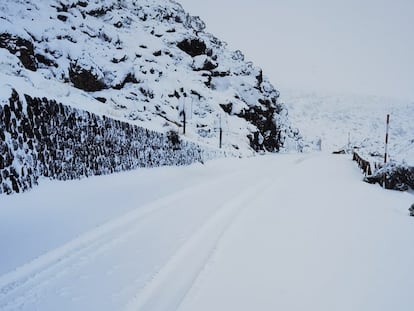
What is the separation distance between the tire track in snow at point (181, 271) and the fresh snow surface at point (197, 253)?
18 millimetres

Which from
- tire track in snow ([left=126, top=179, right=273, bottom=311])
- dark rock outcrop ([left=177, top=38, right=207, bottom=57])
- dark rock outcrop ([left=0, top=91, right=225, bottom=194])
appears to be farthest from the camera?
dark rock outcrop ([left=177, top=38, right=207, bottom=57])

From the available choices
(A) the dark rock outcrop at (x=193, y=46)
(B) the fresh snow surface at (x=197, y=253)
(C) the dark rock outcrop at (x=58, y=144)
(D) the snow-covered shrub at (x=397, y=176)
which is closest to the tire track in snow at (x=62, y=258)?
(B) the fresh snow surface at (x=197, y=253)

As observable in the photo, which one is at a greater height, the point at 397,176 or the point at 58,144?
the point at 58,144

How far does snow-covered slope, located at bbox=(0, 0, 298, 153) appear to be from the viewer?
1094 inches

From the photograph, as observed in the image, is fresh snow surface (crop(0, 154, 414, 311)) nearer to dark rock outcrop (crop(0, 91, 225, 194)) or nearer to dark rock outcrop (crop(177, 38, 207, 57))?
dark rock outcrop (crop(0, 91, 225, 194))

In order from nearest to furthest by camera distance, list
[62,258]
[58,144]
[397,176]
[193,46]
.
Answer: [62,258] → [58,144] → [397,176] → [193,46]

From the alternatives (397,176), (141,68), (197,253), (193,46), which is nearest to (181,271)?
(197,253)

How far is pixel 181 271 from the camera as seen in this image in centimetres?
423

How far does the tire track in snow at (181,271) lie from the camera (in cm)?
339

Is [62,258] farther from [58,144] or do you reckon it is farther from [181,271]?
[58,144]

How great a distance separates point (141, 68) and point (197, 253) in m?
39.6

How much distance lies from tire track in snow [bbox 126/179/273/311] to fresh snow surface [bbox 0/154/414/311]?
0.06 ft

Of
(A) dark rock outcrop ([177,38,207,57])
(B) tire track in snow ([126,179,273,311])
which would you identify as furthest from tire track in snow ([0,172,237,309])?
(A) dark rock outcrop ([177,38,207,57])

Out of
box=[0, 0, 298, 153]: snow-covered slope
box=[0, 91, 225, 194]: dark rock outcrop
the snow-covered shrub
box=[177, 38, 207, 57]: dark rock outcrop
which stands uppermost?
box=[177, 38, 207, 57]: dark rock outcrop
